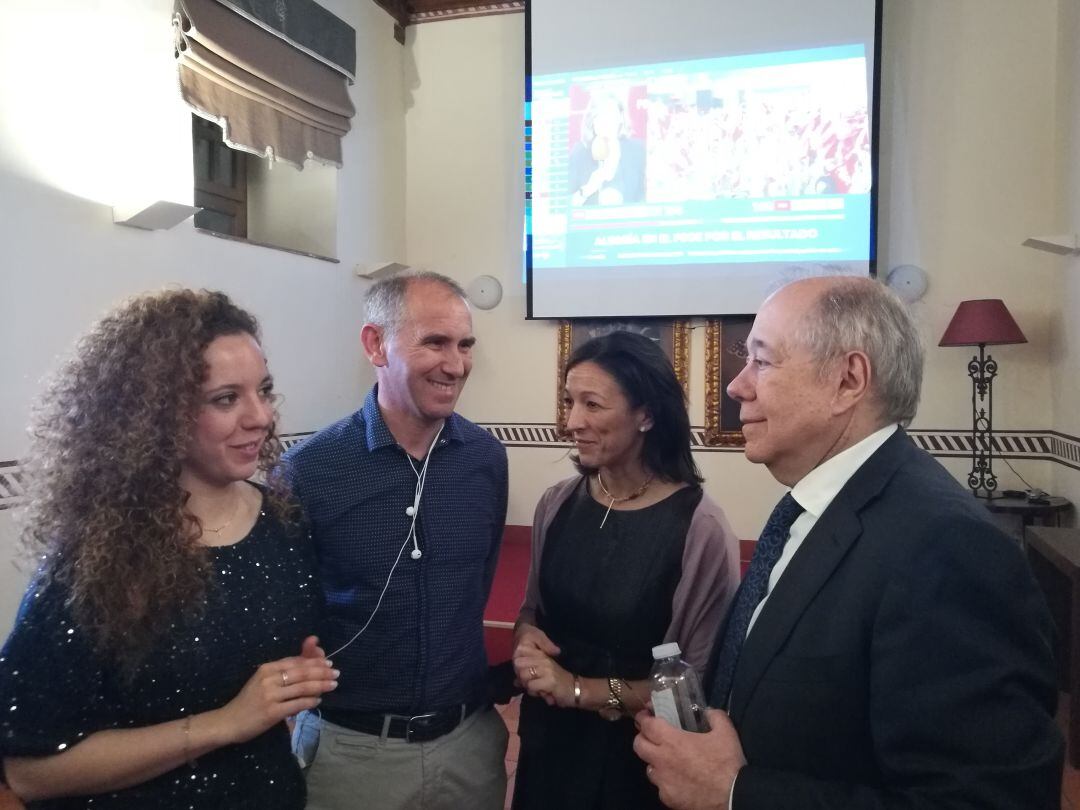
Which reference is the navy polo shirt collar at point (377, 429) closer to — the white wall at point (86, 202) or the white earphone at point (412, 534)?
the white earphone at point (412, 534)

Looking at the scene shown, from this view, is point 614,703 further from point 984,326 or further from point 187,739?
point 984,326

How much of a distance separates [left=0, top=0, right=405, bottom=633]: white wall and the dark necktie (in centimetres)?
221

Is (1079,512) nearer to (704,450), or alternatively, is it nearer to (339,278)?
(704,450)

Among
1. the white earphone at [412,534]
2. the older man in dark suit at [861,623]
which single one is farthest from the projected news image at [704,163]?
the older man in dark suit at [861,623]

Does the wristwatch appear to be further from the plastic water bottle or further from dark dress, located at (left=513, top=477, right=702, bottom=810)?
the plastic water bottle

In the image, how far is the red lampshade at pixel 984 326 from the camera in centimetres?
362

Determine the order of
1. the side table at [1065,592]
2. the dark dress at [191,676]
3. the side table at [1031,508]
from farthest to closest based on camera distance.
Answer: the side table at [1031,508]
the side table at [1065,592]
the dark dress at [191,676]

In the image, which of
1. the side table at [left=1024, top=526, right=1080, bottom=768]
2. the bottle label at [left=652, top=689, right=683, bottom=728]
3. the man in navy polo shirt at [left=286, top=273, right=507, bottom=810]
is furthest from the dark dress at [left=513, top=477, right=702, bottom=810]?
the side table at [left=1024, top=526, right=1080, bottom=768]

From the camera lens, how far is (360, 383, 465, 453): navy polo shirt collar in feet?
4.93

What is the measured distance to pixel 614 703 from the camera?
4.65 feet

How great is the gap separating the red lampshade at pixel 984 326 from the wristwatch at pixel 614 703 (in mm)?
3102

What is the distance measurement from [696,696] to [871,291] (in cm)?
69

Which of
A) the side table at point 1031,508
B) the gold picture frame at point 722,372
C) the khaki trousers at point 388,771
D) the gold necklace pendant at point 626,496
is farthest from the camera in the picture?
the gold picture frame at point 722,372

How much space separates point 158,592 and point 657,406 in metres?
1.05
